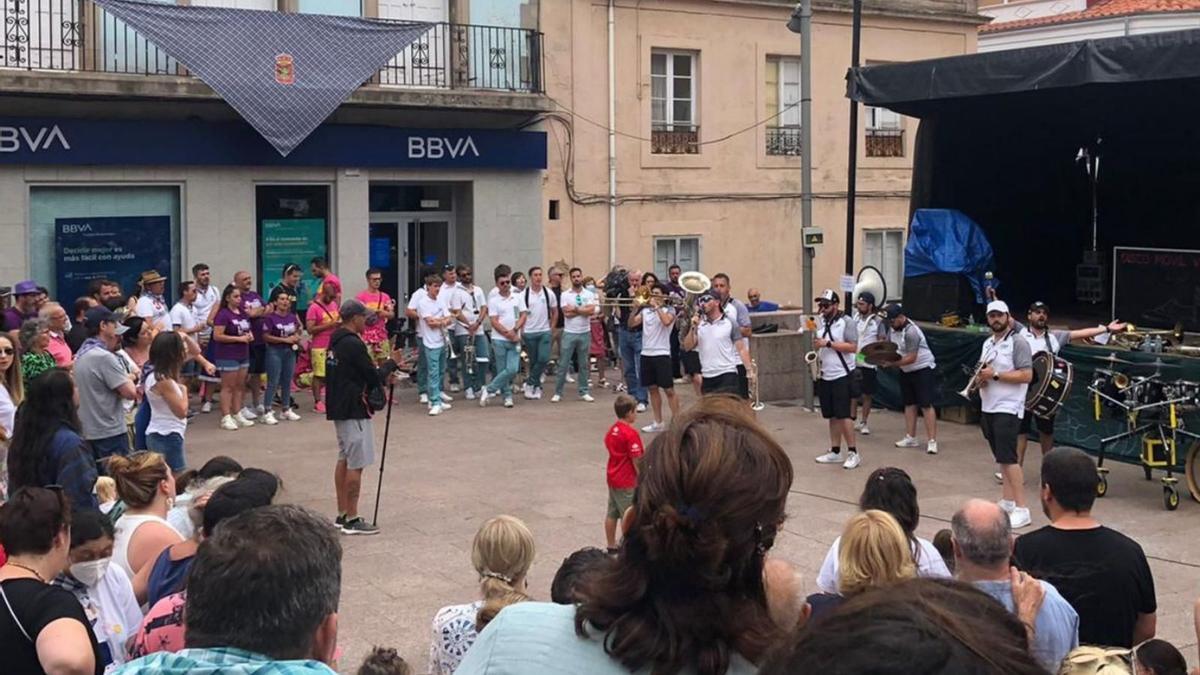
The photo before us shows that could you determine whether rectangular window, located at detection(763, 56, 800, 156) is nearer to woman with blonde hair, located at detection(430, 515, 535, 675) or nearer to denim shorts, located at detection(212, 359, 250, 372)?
denim shorts, located at detection(212, 359, 250, 372)

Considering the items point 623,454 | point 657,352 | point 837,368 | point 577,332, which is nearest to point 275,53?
point 577,332

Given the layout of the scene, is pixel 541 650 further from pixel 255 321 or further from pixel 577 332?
pixel 577 332

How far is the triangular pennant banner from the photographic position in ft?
60.2

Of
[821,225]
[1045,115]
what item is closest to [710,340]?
[1045,115]

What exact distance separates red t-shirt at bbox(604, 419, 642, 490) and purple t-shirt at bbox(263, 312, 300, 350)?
792 centimetres

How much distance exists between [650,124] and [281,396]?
920 cm

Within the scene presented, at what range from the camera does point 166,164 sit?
19.4 meters

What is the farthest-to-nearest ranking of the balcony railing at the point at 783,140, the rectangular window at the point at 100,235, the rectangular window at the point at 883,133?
the rectangular window at the point at 883,133 → the balcony railing at the point at 783,140 → the rectangular window at the point at 100,235

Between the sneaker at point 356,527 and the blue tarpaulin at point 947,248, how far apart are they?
10.6 metres

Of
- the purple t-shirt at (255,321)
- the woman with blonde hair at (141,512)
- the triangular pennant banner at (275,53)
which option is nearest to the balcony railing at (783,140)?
the triangular pennant banner at (275,53)

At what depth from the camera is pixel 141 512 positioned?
248 inches

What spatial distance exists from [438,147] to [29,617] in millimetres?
17712

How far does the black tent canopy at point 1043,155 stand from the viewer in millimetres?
18000

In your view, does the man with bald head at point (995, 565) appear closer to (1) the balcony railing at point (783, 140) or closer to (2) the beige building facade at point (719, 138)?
(2) the beige building facade at point (719, 138)
